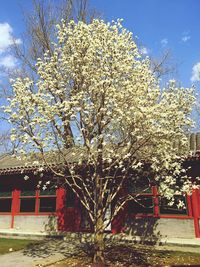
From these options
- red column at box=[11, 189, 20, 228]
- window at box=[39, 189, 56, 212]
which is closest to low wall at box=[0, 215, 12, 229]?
red column at box=[11, 189, 20, 228]

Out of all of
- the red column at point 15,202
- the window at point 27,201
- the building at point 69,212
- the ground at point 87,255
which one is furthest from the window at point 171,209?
the red column at point 15,202

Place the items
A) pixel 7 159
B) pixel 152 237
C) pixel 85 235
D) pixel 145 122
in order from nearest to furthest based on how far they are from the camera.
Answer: pixel 145 122, pixel 152 237, pixel 85 235, pixel 7 159

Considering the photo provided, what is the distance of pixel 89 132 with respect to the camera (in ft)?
31.1

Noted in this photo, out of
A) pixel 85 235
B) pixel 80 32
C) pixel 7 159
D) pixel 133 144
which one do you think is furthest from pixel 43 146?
pixel 7 159

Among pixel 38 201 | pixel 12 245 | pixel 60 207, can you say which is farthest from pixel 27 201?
pixel 12 245

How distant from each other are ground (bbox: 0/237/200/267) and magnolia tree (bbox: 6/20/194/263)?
140 cm

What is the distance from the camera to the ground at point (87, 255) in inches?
372

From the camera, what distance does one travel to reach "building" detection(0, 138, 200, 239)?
1305cm

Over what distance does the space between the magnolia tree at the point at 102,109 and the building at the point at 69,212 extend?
283 cm

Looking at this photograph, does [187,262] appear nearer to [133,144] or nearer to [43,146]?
[133,144]

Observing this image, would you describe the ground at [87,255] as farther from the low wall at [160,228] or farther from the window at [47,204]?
the window at [47,204]

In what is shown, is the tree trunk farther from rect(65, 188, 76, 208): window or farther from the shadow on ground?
rect(65, 188, 76, 208): window

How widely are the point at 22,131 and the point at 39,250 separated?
19.3 feet

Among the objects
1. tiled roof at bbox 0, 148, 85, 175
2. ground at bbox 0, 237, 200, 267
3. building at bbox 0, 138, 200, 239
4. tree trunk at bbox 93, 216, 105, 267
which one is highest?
tiled roof at bbox 0, 148, 85, 175
